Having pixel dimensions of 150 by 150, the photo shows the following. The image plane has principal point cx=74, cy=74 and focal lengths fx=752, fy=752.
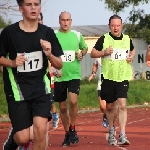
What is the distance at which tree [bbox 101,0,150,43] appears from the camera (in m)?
53.6

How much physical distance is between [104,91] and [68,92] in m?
0.71

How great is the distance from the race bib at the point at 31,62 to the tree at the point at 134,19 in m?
44.5

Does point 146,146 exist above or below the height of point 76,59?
below

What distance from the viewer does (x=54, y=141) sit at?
15.0m

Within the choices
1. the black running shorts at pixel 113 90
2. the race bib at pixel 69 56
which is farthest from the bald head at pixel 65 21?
the black running shorts at pixel 113 90

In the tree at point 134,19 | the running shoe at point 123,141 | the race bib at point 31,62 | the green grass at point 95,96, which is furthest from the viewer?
the tree at point 134,19

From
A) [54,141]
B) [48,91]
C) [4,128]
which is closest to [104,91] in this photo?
[54,141]

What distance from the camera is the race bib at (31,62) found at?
8938 mm

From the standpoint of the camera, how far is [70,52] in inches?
543

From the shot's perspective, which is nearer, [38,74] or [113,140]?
[38,74]

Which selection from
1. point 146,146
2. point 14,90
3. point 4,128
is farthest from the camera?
point 4,128

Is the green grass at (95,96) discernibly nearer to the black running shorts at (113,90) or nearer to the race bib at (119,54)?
the black running shorts at (113,90)

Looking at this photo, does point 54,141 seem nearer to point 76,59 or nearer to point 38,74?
point 76,59

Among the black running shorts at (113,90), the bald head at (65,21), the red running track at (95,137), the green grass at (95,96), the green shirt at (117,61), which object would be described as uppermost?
the bald head at (65,21)
